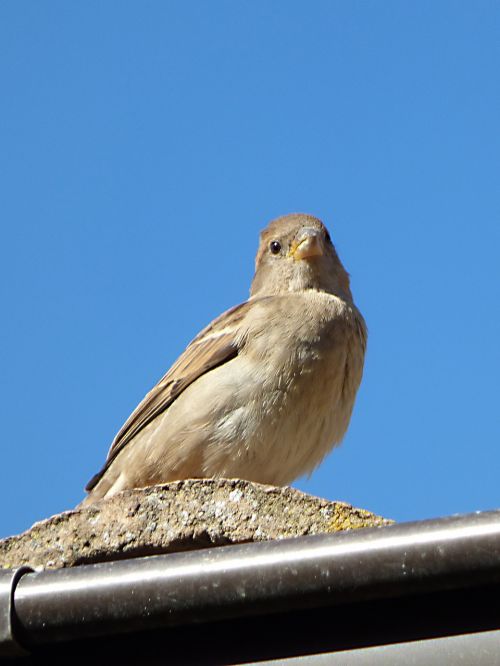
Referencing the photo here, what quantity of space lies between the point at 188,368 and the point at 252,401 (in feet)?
2.68

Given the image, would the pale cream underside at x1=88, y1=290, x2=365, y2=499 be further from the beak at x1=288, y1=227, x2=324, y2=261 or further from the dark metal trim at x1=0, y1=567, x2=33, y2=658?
the dark metal trim at x1=0, y1=567, x2=33, y2=658

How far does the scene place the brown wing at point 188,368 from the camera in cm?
564

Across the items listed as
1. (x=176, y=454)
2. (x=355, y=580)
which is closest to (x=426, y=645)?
(x=355, y=580)

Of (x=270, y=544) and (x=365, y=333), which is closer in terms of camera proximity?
(x=270, y=544)

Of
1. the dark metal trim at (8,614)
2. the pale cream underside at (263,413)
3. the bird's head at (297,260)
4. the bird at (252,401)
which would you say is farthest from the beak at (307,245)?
the dark metal trim at (8,614)

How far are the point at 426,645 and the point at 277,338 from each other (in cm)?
348

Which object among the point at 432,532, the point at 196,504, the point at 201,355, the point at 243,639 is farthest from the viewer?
the point at 201,355

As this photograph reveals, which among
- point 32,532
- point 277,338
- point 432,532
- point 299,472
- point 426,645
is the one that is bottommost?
point 426,645

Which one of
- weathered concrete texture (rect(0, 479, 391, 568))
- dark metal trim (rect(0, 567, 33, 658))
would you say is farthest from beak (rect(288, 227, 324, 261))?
dark metal trim (rect(0, 567, 33, 658))

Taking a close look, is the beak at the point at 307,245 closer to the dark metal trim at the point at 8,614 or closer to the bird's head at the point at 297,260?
the bird's head at the point at 297,260

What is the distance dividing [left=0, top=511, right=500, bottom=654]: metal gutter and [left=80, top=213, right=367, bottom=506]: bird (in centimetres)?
295

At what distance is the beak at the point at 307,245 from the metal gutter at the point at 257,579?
4806 millimetres

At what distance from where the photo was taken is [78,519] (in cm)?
278

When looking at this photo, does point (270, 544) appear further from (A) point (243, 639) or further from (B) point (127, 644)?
(B) point (127, 644)
